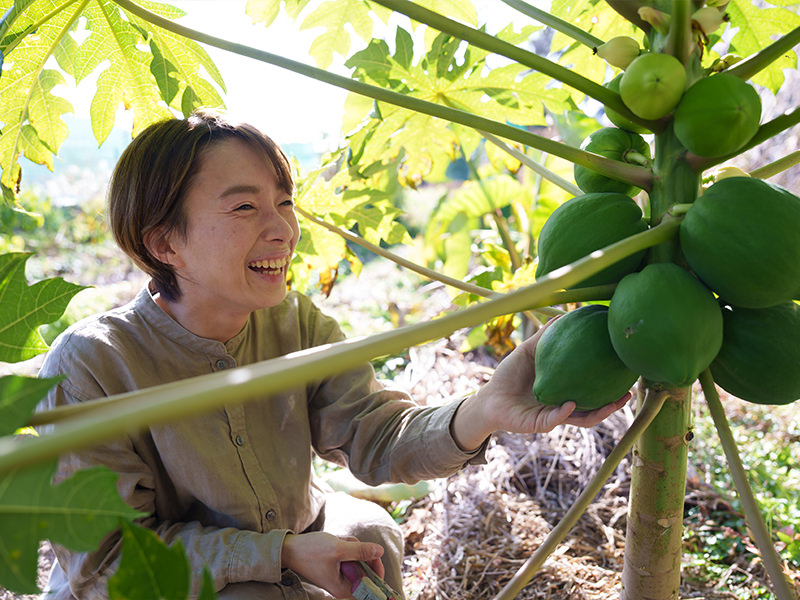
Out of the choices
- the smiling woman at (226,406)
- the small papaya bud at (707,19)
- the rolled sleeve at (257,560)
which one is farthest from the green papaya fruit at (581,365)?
the rolled sleeve at (257,560)

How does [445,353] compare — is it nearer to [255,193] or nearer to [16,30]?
[255,193]

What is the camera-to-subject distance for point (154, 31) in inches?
57.9

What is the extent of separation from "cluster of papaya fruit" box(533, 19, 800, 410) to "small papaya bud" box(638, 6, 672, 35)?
0.18 ft

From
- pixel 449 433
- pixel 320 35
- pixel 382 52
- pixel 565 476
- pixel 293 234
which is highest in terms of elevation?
pixel 320 35

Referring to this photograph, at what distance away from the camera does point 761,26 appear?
4.66 feet

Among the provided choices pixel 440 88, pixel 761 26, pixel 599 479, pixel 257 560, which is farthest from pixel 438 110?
pixel 257 560

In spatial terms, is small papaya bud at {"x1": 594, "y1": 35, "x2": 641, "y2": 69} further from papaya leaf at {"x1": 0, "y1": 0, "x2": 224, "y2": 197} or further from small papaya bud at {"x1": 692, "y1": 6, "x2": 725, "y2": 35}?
papaya leaf at {"x1": 0, "y1": 0, "x2": 224, "y2": 197}

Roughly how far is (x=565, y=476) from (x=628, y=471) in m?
0.22

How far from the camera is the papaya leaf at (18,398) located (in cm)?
65

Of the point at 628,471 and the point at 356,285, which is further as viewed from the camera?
the point at 356,285

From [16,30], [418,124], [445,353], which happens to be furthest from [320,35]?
[445,353]

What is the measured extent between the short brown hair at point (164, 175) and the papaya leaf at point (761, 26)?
3.44 ft

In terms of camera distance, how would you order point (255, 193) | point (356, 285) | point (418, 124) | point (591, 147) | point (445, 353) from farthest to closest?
point (356, 285) < point (445, 353) < point (418, 124) < point (255, 193) < point (591, 147)

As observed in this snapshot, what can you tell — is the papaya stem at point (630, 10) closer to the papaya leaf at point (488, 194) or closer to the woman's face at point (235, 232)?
the woman's face at point (235, 232)
